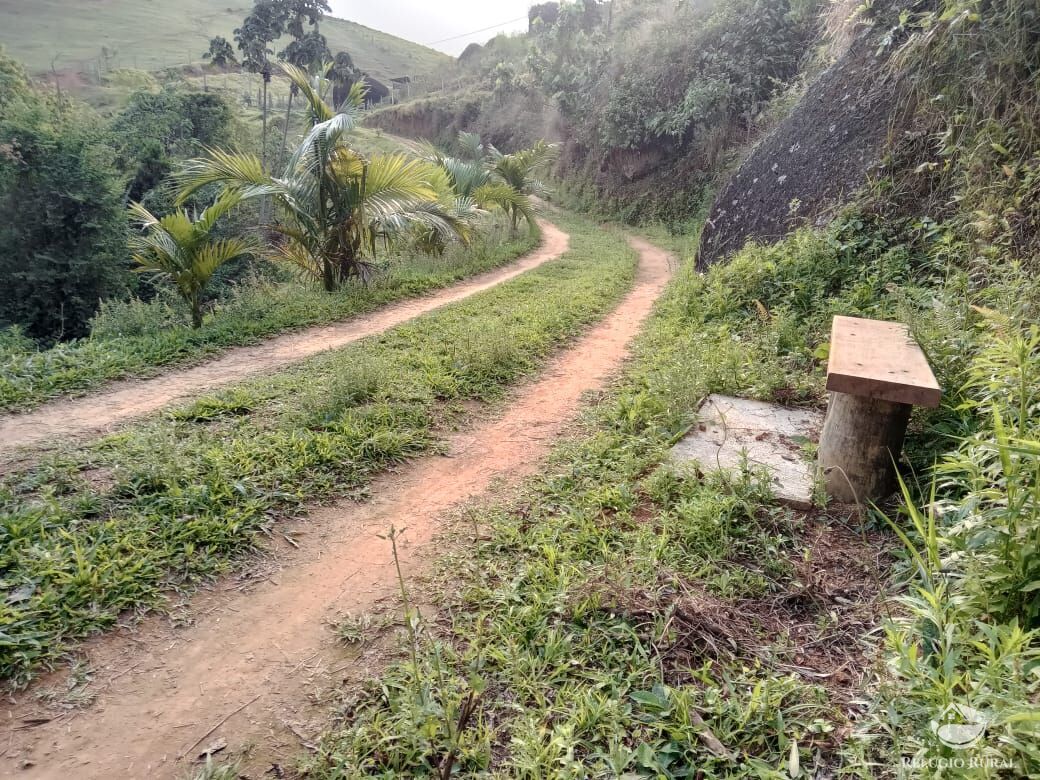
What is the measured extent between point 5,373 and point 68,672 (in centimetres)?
374

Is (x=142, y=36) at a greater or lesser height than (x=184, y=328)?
greater

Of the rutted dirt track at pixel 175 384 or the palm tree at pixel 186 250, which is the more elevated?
the palm tree at pixel 186 250

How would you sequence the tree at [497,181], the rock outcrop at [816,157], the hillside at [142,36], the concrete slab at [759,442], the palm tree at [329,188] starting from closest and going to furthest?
1. the concrete slab at [759,442]
2. the rock outcrop at [816,157]
3. the palm tree at [329,188]
4. the tree at [497,181]
5. the hillside at [142,36]

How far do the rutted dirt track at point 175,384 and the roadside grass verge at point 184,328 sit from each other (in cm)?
18

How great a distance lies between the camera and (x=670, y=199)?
742 inches

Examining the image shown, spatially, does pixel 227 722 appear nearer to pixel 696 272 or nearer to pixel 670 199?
pixel 696 272

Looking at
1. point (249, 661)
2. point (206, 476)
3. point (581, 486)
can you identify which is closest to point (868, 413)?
point (581, 486)

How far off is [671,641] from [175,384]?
455cm

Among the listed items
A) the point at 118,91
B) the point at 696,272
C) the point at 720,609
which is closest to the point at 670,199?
the point at 696,272

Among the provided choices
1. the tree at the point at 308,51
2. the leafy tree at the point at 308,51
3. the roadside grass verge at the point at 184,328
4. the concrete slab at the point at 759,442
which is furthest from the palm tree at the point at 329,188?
the leafy tree at the point at 308,51

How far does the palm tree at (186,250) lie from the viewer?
635 cm

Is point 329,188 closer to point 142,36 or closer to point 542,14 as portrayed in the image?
point 542,14

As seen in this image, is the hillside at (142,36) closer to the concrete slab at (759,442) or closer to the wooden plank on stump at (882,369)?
the concrete slab at (759,442)

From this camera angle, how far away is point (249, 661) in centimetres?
225
